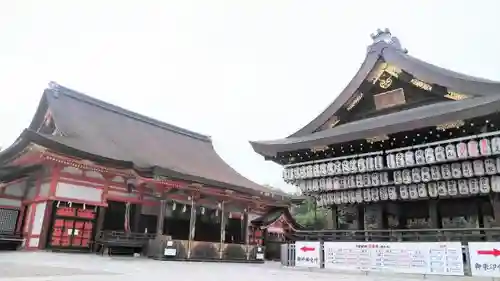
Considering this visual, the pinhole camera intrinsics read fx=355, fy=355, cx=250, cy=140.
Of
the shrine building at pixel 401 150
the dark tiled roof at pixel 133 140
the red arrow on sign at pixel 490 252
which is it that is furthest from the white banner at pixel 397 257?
the dark tiled roof at pixel 133 140

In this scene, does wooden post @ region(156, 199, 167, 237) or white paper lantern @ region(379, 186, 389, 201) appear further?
wooden post @ region(156, 199, 167, 237)

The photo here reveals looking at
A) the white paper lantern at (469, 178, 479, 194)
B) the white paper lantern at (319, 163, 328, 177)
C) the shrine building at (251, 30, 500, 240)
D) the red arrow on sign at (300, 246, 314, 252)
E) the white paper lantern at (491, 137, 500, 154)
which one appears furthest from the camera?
the white paper lantern at (319, 163, 328, 177)

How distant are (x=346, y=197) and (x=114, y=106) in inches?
587

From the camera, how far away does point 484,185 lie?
→ 9.82 metres

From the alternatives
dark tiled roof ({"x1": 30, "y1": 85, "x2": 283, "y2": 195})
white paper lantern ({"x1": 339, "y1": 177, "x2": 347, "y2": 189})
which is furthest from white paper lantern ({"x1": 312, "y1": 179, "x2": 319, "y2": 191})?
dark tiled roof ({"x1": 30, "y1": 85, "x2": 283, "y2": 195})

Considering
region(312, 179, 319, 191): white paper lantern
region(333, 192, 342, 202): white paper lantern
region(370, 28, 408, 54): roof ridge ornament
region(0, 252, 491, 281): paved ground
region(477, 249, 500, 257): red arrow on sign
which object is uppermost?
region(370, 28, 408, 54): roof ridge ornament

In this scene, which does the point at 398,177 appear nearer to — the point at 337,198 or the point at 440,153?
the point at 440,153

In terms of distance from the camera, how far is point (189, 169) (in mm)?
18953

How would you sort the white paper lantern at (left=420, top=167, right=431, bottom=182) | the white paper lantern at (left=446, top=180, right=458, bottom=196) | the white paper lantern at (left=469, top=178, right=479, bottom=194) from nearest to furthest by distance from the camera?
the white paper lantern at (left=469, top=178, right=479, bottom=194) < the white paper lantern at (left=446, top=180, right=458, bottom=196) < the white paper lantern at (left=420, top=167, right=431, bottom=182)

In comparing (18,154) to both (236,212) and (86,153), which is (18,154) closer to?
(86,153)

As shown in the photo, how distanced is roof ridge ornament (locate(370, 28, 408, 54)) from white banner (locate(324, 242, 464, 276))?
7000mm

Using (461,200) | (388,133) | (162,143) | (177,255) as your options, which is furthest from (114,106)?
(461,200)

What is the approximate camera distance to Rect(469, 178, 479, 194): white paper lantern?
9.98 meters

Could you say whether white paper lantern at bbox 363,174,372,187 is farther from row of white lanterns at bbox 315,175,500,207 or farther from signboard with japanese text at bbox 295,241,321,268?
signboard with japanese text at bbox 295,241,321,268
